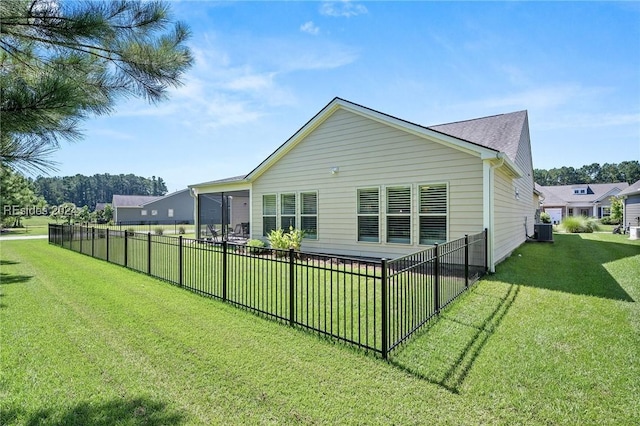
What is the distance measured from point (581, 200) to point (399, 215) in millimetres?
45425

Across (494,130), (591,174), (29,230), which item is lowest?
(29,230)

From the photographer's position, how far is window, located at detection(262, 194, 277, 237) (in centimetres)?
1202

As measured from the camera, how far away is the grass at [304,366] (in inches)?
101

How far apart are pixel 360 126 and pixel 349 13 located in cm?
297

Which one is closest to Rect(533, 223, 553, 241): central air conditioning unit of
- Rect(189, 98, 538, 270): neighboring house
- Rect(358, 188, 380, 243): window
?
Rect(189, 98, 538, 270): neighboring house

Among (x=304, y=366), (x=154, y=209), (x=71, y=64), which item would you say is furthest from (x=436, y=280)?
(x=154, y=209)

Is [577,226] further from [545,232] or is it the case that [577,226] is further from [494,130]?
[494,130]

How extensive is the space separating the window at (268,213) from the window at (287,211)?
438mm

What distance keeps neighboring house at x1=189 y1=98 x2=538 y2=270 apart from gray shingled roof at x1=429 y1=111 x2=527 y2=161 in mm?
32

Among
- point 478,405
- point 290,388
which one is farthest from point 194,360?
point 478,405

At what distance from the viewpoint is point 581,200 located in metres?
40.9

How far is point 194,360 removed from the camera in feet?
11.3

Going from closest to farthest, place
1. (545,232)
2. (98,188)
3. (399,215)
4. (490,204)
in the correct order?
(490,204) → (399,215) → (545,232) → (98,188)

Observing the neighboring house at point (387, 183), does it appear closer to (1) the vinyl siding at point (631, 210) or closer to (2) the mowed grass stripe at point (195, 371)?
(2) the mowed grass stripe at point (195, 371)
